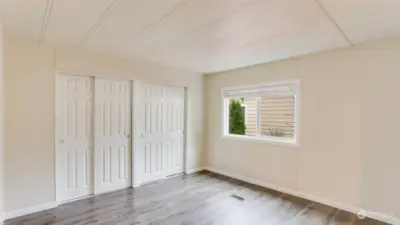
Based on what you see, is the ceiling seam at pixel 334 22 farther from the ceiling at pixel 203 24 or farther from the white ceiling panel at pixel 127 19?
the white ceiling panel at pixel 127 19

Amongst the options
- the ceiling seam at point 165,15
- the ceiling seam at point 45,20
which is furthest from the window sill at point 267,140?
the ceiling seam at point 45,20

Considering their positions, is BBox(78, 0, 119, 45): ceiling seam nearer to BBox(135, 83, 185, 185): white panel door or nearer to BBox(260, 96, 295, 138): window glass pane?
BBox(135, 83, 185, 185): white panel door

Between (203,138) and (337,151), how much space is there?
2779 millimetres

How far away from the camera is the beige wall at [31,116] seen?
2955 mm

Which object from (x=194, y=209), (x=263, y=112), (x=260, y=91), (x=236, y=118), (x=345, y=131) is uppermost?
(x=260, y=91)

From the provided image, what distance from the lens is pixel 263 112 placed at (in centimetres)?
448

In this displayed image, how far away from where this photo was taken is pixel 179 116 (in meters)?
4.98

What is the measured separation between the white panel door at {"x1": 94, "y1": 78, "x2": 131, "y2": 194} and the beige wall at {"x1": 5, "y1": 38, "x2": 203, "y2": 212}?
1.55 ft

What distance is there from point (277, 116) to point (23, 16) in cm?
380

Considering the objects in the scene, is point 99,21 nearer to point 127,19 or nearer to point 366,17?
point 127,19

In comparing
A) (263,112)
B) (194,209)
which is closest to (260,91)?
(263,112)

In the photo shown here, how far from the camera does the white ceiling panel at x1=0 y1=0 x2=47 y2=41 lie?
195 cm

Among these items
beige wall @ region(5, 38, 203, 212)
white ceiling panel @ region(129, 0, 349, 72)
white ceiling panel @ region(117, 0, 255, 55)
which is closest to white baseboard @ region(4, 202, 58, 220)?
beige wall @ region(5, 38, 203, 212)

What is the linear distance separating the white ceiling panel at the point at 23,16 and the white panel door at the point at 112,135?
1.24m
